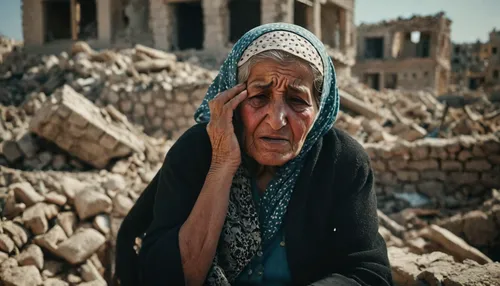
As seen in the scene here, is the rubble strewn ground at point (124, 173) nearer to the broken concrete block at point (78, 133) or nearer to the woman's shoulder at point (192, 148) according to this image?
the broken concrete block at point (78, 133)

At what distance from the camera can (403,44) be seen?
3127 cm

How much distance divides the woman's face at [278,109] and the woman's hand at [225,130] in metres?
0.07

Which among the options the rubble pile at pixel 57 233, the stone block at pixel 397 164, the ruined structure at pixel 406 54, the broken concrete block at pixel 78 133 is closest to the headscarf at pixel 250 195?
the rubble pile at pixel 57 233

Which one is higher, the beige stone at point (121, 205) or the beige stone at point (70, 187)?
the beige stone at point (70, 187)

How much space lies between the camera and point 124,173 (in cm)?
522

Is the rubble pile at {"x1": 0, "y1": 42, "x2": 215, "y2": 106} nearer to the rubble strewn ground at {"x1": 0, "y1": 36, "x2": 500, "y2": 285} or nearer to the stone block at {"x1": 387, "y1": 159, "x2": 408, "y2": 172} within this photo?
the rubble strewn ground at {"x1": 0, "y1": 36, "x2": 500, "y2": 285}

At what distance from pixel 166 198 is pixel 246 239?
40 centimetres

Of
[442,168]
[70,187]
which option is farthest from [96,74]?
[442,168]

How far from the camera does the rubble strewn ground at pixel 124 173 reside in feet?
→ 9.98

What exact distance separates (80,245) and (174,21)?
13.2 meters

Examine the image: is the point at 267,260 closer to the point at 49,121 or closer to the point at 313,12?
the point at 49,121

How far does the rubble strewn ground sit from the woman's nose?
1509mm

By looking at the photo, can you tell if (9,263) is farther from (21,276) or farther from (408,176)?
(408,176)

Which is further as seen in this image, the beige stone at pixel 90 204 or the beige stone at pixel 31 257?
the beige stone at pixel 90 204
